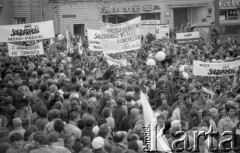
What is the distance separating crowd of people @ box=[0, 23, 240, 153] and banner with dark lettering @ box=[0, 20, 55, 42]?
847 millimetres

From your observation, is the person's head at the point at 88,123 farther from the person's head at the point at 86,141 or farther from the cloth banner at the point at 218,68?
the cloth banner at the point at 218,68

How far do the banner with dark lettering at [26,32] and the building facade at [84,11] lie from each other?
23381mm

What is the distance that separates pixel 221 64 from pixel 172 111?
230 inches

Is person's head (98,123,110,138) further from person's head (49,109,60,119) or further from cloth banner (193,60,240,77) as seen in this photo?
cloth banner (193,60,240,77)

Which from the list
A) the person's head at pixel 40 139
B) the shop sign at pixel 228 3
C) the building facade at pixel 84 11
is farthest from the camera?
the building facade at pixel 84 11

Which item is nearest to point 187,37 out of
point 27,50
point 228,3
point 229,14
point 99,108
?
point 27,50

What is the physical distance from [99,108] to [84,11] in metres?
33.8

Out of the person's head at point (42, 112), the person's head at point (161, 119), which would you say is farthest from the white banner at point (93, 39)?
the person's head at point (42, 112)

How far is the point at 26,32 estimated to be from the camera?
73.2ft

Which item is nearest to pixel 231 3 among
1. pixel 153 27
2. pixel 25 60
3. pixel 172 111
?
pixel 153 27

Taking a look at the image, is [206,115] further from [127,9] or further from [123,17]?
[123,17]

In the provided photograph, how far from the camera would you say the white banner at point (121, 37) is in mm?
20844

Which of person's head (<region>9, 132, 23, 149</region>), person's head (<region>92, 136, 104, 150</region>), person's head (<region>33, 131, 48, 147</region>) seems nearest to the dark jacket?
person's head (<region>92, 136, 104, 150</region>)

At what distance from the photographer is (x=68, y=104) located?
43.5ft
